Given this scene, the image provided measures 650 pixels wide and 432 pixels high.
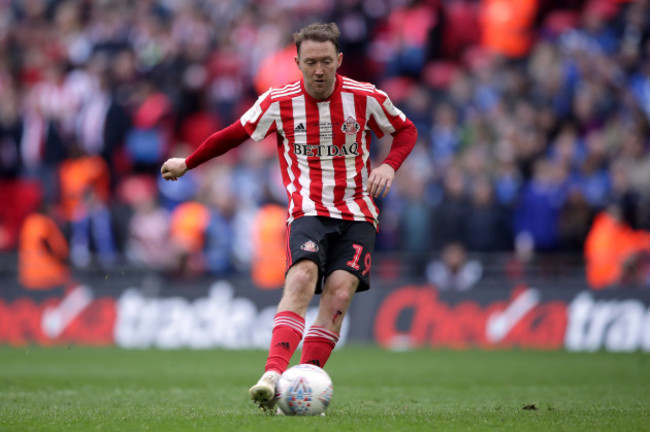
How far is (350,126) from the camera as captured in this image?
701 cm

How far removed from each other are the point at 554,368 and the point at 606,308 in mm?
3397

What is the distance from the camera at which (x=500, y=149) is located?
16469mm

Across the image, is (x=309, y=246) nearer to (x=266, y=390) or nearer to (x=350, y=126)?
→ (x=350, y=126)

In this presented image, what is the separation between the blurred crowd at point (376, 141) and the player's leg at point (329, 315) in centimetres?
869

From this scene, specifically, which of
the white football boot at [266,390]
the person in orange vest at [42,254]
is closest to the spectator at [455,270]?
the person in orange vest at [42,254]

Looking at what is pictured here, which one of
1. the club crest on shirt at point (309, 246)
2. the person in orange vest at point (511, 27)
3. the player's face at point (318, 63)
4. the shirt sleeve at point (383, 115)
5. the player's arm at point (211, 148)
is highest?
the person in orange vest at point (511, 27)

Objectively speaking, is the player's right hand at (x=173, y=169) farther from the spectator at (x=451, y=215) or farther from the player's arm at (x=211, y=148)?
the spectator at (x=451, y=215)

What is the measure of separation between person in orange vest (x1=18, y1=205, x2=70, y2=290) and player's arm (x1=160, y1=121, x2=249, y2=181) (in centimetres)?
1039

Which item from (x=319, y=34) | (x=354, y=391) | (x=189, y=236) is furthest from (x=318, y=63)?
(x=189, y=236)

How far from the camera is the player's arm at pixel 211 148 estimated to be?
6949mm

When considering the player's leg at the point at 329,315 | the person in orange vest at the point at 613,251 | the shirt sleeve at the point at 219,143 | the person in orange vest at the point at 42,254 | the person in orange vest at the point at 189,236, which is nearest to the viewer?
the player's leg at the point at 329,315

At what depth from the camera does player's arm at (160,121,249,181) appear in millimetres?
6949

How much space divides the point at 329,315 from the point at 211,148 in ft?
4.55

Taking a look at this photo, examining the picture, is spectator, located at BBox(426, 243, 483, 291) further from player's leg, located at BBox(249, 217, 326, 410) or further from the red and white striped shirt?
player's leg, located at BBox(249, 217, 326, 410)
